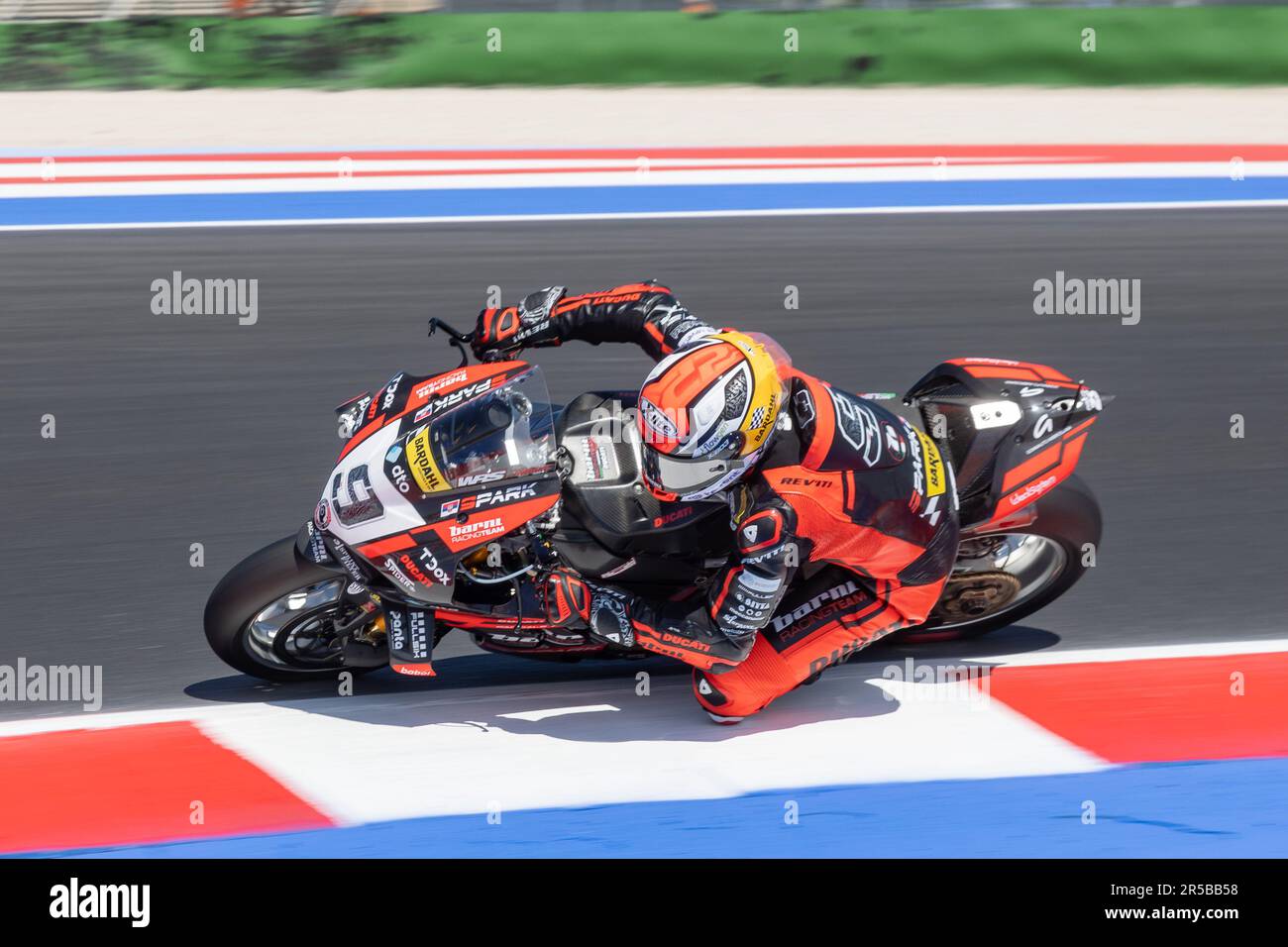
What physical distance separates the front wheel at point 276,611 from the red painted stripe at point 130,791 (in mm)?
306

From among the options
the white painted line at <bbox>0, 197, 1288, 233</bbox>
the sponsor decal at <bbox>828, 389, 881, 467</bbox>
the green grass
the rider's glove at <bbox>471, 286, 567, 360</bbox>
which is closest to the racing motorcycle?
the rider's glove at <bbox>471, 286, 567, 360</bbox>

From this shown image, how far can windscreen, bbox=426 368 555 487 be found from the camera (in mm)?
4070

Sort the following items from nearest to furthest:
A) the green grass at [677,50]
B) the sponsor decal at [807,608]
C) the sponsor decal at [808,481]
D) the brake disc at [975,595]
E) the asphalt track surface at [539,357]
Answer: the sponsor decal at [808,481] → the sponsor decal at [807,608] → the brake disc at [975,595] → the asphalt track surface at [539,357] → the green grass at [677,50]

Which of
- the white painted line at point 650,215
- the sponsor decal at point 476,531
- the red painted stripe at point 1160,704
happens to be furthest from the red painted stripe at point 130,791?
the white painted line at point 650,215

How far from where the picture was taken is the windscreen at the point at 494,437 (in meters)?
4.07

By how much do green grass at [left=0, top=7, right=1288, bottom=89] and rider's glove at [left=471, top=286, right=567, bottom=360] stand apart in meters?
8.03

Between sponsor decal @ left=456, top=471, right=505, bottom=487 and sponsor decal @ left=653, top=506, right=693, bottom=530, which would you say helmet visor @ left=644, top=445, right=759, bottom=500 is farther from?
sponsor decal @ left=456, top=471, right=505, bottom=487

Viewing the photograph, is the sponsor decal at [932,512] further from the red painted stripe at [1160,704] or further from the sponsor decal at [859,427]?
the red painted stripe at [1160,704]

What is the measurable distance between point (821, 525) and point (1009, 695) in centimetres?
112

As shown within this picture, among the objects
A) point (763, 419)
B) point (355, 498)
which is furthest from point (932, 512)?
point (355, 498)

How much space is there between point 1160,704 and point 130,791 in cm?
327
